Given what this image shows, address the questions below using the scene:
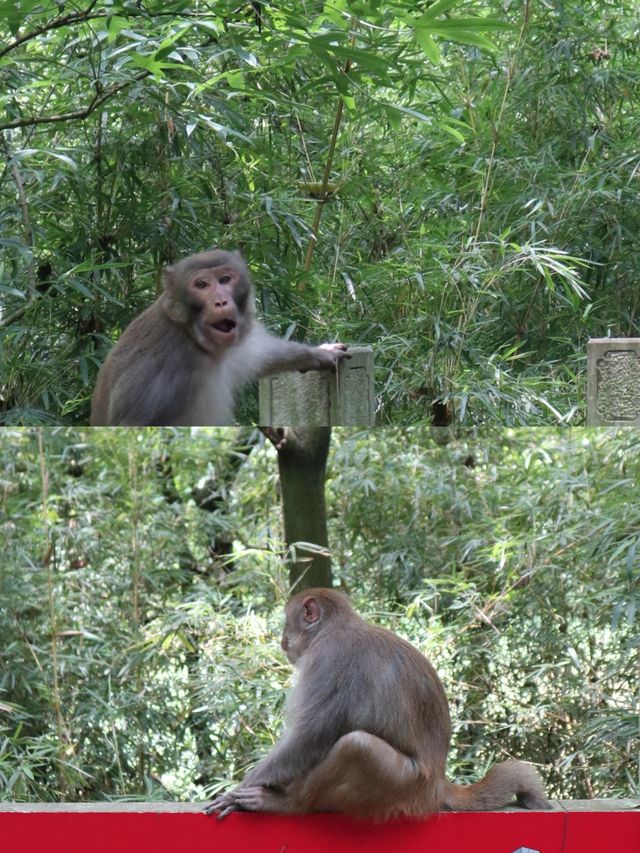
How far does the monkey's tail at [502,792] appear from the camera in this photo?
2.09 meters

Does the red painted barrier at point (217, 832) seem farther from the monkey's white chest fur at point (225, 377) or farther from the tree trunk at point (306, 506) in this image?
the tree trunk at point (306, 506)

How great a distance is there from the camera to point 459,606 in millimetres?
3336

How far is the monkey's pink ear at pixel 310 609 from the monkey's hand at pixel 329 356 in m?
0.56

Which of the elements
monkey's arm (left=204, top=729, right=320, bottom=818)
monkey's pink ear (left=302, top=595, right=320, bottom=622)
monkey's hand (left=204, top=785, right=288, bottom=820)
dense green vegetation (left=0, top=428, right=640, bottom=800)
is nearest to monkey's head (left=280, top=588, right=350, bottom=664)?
monkey's pink ear (left=302, top=595, right=320, bottom=622)

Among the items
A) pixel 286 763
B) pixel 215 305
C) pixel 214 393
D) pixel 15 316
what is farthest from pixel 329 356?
pixel 15 316

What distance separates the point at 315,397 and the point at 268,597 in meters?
2.13

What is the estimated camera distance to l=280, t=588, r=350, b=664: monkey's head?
2.30 metres

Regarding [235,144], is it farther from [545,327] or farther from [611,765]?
[611,765]

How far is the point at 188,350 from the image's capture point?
7.89 feet

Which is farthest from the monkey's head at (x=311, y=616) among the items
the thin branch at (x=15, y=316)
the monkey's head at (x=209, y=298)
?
the thin branch at (x=15, y=316)

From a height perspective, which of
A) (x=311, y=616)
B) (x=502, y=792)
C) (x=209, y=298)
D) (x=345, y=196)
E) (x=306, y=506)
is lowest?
(x=502, y=792)

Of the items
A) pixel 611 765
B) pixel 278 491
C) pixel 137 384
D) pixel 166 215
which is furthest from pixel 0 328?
pixel 611 765

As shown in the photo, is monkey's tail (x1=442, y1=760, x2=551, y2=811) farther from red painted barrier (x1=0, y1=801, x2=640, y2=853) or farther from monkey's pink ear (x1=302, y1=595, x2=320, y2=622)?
monkey's pink ear (x1=302, y1=595, x2=320, y2=622)

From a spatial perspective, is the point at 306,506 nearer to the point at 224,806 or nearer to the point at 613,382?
the point at 224,806
